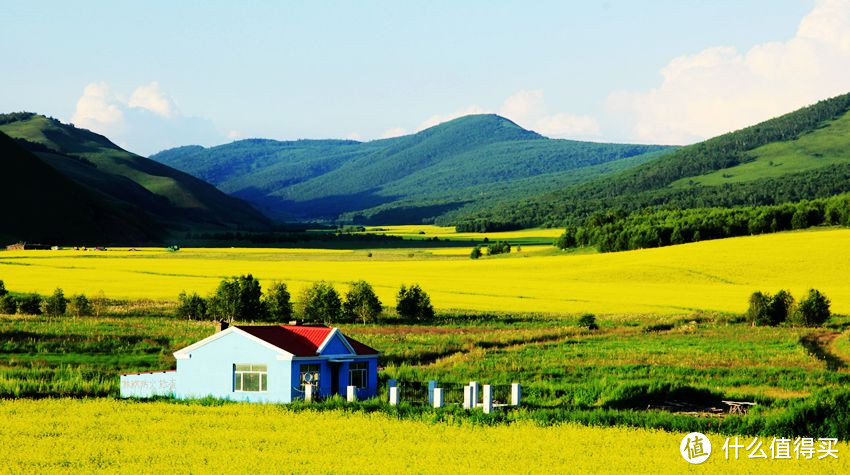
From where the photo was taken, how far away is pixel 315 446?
25703 millimetres

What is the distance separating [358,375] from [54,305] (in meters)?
31.6

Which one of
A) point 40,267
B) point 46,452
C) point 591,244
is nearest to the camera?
point 46,452

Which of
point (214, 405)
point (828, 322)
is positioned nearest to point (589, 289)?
point (828, 322)

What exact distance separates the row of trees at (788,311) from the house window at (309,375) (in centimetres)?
3588

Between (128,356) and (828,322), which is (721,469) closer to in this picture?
(128,356)

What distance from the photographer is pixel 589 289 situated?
86.2 metres

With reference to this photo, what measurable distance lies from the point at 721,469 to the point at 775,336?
37654 millimetres

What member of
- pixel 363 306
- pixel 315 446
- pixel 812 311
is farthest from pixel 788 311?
pixel 315 446

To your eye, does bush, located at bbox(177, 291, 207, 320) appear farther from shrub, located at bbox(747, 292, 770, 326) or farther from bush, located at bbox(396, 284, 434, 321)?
shrub, located at bbox(747, 292, 770, 326)

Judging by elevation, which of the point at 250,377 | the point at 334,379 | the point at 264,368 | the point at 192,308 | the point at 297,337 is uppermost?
the point at 297,337

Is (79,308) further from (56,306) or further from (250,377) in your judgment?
(250,377)

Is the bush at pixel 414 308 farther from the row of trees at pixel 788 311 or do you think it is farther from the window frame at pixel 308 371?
the window frame at pixel 308 371

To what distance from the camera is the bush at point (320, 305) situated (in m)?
64.7

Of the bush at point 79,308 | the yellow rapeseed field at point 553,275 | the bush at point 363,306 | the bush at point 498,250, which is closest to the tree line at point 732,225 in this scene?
the yellow rapeseed field at point 553,275
